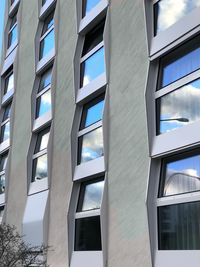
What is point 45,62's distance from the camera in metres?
17.3

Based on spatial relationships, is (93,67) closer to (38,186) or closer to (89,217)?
(89,217)

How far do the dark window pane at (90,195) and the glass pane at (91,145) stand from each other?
0.72 metres

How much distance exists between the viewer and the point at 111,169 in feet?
37.6

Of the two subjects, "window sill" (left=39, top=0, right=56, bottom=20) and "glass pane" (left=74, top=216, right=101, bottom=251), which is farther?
"window sill" (left=39, top=0, right=56, bottom=20)

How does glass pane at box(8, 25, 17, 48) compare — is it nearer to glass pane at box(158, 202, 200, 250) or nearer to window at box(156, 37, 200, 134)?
window at box(156, 37, 200, 134)

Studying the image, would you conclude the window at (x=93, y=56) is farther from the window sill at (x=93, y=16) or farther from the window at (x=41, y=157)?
the window at (x=41, y=157)

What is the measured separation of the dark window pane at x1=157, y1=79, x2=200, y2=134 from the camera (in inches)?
369

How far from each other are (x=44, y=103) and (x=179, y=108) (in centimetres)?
831

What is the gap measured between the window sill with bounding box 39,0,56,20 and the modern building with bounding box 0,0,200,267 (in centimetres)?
4

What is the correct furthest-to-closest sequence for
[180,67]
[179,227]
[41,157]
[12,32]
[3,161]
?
[12,32], [3,161], [41,157], [180,67], [179,227]

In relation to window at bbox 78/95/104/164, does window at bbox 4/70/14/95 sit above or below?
above

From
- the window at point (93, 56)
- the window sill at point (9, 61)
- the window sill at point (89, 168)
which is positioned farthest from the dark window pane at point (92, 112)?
the window sill at point (9, 61)

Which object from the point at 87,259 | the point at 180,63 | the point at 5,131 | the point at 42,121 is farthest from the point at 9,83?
the point at 180,63

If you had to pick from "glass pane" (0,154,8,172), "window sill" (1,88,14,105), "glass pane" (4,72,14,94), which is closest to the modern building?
"glass pane" (0,154,8,172)
